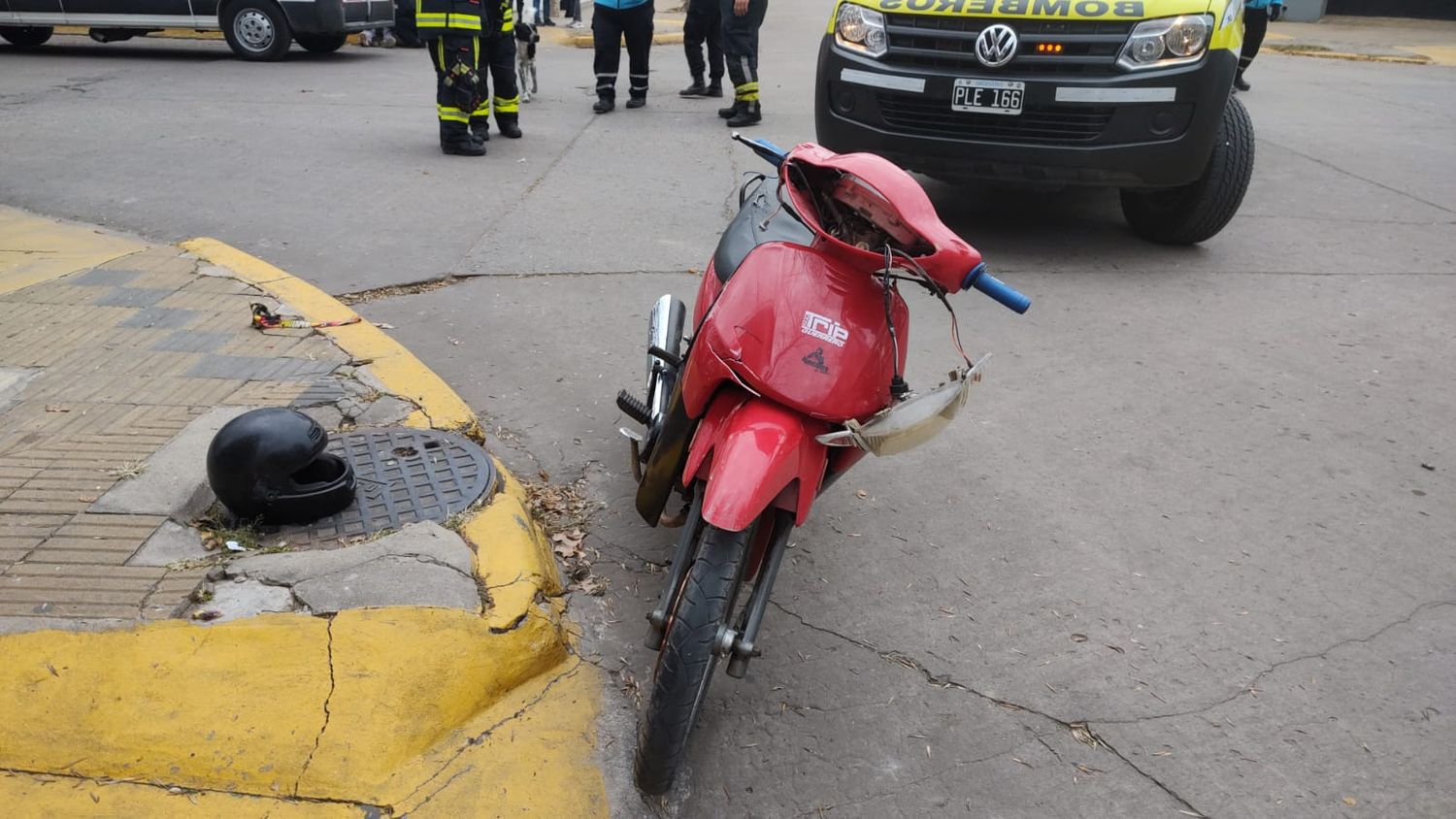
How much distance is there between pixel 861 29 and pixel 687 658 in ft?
15.7

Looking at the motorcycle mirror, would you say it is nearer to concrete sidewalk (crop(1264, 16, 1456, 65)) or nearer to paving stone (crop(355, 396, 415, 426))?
paving stone (crop(355, 396, 415, 426))

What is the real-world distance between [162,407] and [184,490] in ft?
2.26

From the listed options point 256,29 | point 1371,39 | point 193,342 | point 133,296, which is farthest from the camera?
point 1371,39

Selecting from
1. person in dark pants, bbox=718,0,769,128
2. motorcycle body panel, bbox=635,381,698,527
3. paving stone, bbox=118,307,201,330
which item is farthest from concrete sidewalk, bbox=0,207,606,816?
person in dark pants, bbox=718,0,769,128

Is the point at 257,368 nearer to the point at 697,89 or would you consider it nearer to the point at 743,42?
the point at 743,42

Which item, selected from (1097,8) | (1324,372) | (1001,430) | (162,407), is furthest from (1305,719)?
(1097,8)

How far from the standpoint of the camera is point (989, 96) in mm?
5793

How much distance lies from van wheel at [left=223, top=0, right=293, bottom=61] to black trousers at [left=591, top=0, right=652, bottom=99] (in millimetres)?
4911

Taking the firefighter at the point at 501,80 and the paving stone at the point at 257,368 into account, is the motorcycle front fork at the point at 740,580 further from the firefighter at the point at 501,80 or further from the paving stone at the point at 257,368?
the firefighter at the point at 501,80

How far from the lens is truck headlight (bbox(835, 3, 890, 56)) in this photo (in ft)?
20.0

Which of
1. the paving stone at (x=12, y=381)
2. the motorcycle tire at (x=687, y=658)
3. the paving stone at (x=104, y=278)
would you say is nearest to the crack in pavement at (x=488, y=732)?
the motorcycle tire at (x=687, y=658)

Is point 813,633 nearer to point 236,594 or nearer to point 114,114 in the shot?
point 236,594

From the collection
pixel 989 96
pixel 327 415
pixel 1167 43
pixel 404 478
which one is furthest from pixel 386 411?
pixel 1167 43

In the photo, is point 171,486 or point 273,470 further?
point 171,486
